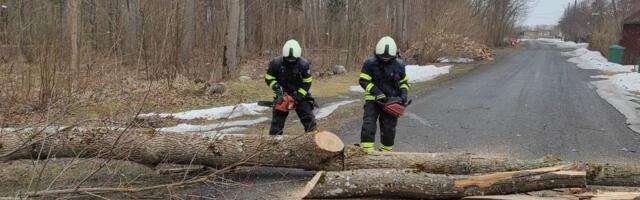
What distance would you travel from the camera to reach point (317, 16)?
2270 cm

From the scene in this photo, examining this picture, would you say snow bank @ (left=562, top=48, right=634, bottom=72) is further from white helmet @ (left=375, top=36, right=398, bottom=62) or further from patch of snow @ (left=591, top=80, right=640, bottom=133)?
white helmet @ (left=375, top=36, right=398, bottom=62)

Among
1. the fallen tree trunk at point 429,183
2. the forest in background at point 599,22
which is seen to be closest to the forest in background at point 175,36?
the fallen tree trunk at point 429,183

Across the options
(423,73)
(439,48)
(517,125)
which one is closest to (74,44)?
(517,125)

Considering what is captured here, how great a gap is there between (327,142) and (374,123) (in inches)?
42.3

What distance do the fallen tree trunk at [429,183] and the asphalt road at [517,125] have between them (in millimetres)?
2567

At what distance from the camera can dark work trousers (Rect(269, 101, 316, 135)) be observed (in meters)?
6.57

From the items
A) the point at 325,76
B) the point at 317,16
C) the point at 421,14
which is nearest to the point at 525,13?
the point at 421,14

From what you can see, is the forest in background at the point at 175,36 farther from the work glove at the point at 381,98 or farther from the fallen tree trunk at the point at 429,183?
the work glove at the point at 381,98

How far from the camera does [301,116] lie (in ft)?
22.1

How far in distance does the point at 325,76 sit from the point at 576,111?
890 centimetres

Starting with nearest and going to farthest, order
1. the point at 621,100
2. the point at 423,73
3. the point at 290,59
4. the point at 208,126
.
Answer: the point at 290,59, the point at 208,126, the point at 621,100, the point at 423,73

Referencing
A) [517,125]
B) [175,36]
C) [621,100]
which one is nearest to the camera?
[517,125]

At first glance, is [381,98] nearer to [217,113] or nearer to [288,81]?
[288,81]

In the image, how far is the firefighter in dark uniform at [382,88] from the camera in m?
6.09
